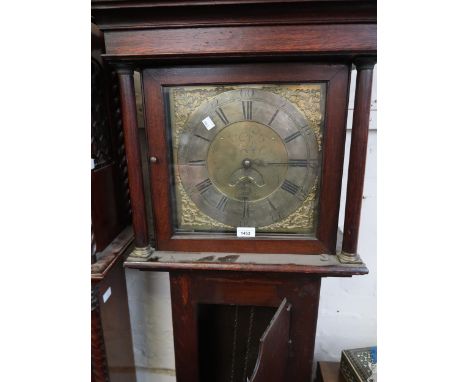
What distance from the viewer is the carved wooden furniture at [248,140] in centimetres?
65

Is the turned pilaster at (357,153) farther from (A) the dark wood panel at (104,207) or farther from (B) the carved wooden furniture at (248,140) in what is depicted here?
(A) the dark wood panel at (104,207)

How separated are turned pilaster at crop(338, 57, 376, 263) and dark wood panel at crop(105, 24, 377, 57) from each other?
53mm

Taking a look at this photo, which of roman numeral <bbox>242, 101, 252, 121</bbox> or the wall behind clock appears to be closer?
roman numeral <bbox>242, 101, 252, 121</bbox>

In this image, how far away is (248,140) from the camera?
75cm

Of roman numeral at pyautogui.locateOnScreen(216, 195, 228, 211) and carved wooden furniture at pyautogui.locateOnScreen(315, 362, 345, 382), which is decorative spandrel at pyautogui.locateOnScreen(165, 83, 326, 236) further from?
carved wooden furniture at pyautogui.locateOnScreen(315, 362, 345, 382)

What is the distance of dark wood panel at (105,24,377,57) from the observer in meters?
0.65

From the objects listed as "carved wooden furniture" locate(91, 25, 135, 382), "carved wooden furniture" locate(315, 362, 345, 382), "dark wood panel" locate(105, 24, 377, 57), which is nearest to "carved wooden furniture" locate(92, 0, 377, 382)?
"dark wood panel" locate(105, 24, 377, 57)

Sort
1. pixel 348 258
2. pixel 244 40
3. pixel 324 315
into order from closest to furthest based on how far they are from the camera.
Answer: pixel 244 40 < pixel 348 258 < pixel 324 315

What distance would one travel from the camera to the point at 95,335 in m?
0.85

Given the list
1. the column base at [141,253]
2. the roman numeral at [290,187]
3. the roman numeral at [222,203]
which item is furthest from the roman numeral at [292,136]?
the column base at [141,253]

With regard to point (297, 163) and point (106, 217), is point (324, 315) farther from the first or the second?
point (106, 217)

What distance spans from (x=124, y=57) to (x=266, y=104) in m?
0.34

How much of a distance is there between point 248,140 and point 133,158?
0.29m

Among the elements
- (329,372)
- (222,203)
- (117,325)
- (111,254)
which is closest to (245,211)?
(222,203)
